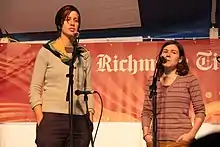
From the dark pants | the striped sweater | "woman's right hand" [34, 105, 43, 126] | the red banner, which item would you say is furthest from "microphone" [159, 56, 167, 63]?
the red banner

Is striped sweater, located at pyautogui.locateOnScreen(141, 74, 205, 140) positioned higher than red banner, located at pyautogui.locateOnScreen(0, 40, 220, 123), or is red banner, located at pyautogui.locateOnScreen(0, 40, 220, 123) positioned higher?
red banner, located at pyautogui.locateOnScreen(0, 40, 220, 123)

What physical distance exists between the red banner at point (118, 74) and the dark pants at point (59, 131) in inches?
62.5

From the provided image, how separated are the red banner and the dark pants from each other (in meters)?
1.59

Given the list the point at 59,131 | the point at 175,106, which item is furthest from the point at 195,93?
the point at 59,131

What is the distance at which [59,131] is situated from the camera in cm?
194

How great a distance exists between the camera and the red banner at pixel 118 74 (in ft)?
11.4

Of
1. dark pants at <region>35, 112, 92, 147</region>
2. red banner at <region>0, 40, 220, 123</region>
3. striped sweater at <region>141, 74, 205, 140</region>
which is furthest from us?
red banner at <region>0, 40, 220, 123</region>

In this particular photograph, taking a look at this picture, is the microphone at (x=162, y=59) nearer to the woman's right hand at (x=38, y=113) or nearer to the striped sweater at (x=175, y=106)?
the striped sweater at (x=175, y=106)

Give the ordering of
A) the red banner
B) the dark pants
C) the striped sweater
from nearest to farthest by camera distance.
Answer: the dark pants
the striped sweater
the red banner

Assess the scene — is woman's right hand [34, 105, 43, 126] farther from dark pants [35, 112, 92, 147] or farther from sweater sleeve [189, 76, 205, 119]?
sweater sleeve [189, 76, 205, 119]

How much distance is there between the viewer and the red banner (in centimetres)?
346

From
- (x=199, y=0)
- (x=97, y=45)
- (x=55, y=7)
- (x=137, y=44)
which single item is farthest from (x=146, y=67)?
(x=55, y=7)

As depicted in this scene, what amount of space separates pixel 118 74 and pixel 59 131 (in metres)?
1.68

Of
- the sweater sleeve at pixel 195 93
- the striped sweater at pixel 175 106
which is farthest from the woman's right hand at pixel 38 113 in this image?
the sweater sleeve at pixel 195 93
